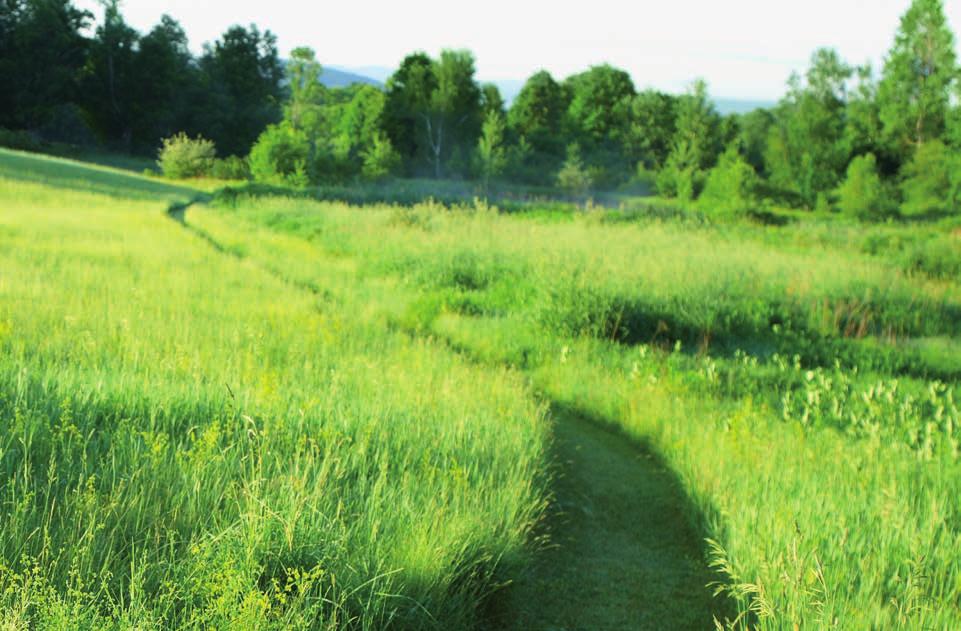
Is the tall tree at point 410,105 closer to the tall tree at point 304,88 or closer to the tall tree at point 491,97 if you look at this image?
the tall tree at point 491,97

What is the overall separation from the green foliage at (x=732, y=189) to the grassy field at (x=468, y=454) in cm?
2638

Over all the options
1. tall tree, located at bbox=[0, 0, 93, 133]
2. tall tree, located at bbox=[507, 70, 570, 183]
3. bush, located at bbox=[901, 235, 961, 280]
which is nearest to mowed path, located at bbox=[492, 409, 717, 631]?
bush, located at bbox=[901, 235, 961, 280]

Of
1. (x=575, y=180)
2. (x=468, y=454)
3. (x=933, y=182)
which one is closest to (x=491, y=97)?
(x=575, y=180)

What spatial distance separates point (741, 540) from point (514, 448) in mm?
1538

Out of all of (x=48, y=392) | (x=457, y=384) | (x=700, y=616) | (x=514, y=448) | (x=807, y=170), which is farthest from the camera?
(x=807, y=170)

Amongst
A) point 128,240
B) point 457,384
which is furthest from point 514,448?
point 128,240

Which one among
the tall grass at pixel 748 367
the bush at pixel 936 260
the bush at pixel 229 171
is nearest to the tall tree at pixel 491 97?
the bush at pixel 229 171

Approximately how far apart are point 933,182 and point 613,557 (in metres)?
42.7

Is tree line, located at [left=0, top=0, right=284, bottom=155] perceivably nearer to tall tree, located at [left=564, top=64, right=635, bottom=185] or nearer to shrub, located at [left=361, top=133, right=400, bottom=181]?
shrub, located at [left=361, top=133, right=400, bottom=181]

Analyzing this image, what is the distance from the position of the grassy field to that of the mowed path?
2 cm

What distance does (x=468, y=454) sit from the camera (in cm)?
509

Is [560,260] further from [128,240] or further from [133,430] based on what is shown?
[133,430]

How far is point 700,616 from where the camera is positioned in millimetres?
4316

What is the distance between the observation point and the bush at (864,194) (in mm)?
39312
